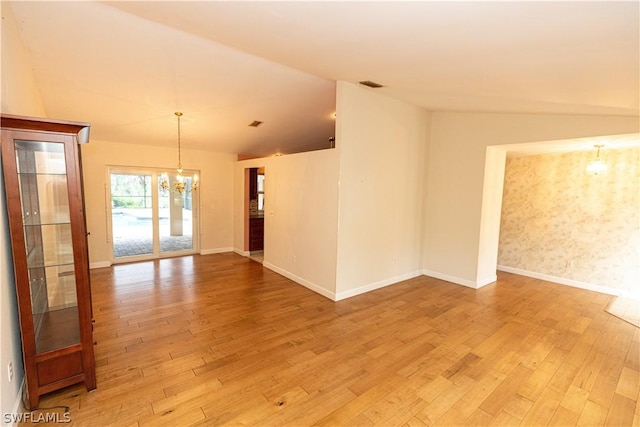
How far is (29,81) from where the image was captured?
303 centimetres

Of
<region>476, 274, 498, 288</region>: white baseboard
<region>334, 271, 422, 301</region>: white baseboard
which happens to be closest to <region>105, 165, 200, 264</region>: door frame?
<region>334, 271, 422, 301</region>: white baseboard

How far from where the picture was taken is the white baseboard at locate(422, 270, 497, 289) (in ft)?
16.2

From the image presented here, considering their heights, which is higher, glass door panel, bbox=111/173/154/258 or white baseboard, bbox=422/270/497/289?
glass door panel, bbox=111/173/154/258

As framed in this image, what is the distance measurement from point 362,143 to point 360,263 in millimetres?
1873

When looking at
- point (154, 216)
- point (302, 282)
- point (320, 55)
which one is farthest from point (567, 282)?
point (154, 216)

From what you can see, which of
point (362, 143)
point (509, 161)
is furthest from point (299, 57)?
point (509, 161)

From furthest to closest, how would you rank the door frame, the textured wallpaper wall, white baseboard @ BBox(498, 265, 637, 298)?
the door frame, white baseboard @ BBox(498, 265, 637, 298), the textured wallpaper wall

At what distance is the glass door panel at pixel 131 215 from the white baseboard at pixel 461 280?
20.2ft

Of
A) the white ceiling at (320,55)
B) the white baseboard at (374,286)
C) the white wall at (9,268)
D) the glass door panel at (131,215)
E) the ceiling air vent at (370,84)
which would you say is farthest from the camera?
the glass door panel at (131,215)

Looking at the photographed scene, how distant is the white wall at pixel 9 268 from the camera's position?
1.80 m

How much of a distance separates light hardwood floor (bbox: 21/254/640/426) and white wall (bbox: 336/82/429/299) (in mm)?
508

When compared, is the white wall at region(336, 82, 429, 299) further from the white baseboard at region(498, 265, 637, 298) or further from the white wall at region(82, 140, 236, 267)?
the white wall at region(82, 140, 236, 267)

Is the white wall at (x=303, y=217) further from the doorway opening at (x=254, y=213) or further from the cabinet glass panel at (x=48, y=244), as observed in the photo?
the cabinet glass panel at (x=48, y=244)

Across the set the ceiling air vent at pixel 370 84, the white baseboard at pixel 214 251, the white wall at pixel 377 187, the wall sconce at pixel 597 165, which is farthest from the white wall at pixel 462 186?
the white baseboard at pixel 214 251
